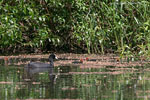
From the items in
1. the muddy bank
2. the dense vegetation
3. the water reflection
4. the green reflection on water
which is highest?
the dense vegetation

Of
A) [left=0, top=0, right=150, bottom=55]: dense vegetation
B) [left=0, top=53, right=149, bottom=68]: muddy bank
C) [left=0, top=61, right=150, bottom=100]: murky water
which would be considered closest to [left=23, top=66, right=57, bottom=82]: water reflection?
[left=0, top=61, right=150, bottom=100]: murky water

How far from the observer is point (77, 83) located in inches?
379

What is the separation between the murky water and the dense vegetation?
3392 millimetres

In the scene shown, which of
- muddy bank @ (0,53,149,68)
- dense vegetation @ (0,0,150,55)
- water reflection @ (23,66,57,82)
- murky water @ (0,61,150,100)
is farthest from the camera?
dense vegetation @ (0,0,150,55)

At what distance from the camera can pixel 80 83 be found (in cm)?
963

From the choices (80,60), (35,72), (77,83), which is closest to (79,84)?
(77,83)

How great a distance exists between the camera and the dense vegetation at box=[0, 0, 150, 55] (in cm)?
1577

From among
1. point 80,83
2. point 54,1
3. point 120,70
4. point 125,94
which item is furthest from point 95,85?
point 54,1

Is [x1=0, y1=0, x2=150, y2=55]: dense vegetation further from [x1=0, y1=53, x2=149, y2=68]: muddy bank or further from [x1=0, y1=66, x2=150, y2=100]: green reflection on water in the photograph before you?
[x1=0, y1=66, x2=150, y2=100]: green reflection on water

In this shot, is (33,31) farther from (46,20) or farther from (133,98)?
(133,98)

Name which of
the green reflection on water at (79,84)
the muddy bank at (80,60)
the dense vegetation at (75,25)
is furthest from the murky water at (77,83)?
the dense vegetation at (75,25)

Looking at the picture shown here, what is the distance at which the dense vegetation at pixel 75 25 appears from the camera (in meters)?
15.8

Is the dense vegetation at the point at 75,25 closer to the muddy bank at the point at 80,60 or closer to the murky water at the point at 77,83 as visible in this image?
the muddy bank at the point at 80,60

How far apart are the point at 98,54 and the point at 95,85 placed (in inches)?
258
